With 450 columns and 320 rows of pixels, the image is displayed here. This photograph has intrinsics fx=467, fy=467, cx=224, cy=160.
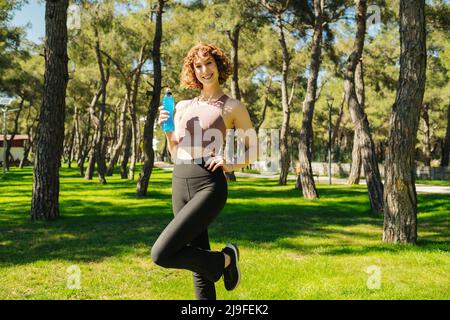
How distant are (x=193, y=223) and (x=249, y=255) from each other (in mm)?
3987

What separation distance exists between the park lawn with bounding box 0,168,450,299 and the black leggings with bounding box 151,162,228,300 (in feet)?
5.25

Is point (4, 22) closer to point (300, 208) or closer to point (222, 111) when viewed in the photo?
point (300, 208)

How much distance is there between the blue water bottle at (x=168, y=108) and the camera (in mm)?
3402

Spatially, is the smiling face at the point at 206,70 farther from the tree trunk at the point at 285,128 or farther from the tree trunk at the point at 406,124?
the tree trunk at the point at 285,128

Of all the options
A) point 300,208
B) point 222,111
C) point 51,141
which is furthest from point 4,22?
point 222,111

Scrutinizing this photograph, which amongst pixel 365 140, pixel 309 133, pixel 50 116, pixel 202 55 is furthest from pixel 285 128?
pixel 202 55

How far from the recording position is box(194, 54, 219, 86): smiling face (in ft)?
12.0

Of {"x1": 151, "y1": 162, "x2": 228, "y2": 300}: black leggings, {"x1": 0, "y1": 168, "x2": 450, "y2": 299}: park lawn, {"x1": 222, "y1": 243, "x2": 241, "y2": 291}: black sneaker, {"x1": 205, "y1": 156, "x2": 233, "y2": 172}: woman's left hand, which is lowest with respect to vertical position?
{"x1": 0, "y1": 168, "x2": 450, "y2": 299}: park lawn

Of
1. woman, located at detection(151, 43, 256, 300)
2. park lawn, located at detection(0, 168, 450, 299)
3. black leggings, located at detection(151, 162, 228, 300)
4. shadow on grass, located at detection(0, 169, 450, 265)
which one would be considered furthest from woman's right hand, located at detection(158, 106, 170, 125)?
shadow on grass, located at detection(0, 169, 450, 265)

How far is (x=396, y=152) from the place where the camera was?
772 cm

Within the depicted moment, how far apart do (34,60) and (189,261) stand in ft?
116

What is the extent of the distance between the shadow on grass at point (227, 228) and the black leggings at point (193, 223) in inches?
150

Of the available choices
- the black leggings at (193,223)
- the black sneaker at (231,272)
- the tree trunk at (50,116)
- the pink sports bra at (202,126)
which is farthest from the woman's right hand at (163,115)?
the tree trunk at (50,116)

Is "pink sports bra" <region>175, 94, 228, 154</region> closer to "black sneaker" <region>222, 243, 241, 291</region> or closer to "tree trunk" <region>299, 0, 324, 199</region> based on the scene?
"black sneaker" <region>222, 243, 241, 291</region>
